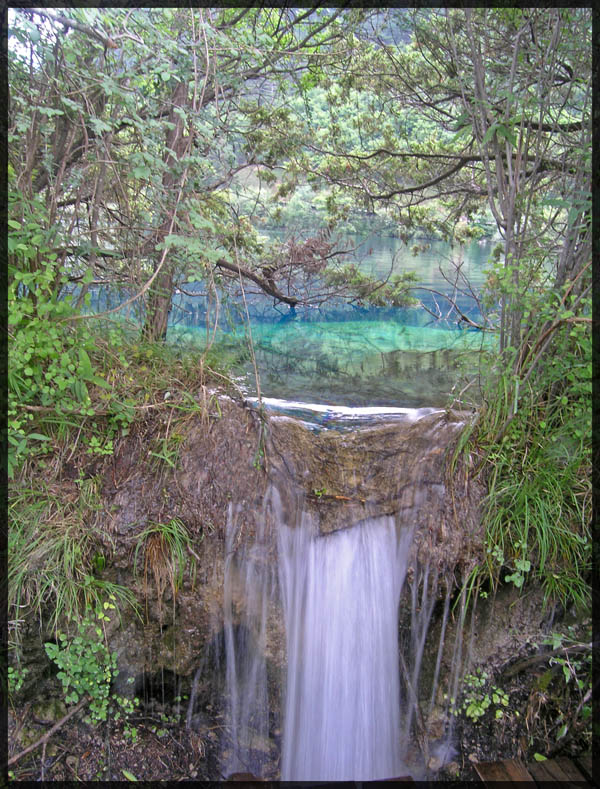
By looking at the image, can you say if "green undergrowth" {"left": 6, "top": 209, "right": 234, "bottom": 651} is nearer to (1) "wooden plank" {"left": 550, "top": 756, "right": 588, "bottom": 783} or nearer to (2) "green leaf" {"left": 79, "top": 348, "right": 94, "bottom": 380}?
(2) "green leaf" {"left": 79, "top": 348, "right": 94, "bottom": 380}

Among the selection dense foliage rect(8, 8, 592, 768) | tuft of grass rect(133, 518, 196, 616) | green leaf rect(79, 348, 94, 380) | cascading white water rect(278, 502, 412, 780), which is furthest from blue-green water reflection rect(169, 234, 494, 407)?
cascading white water rect(278, 502, 412, 780)

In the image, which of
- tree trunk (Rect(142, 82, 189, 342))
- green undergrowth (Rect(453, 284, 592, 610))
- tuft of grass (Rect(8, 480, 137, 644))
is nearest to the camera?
tuft of grass (Rect(8, 480, 137, 644))

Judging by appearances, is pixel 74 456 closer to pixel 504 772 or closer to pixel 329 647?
pixel 329 647

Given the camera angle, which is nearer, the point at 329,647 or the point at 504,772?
the point at 504,772

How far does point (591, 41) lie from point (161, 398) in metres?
3.04

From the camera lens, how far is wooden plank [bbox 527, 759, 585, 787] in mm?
2489

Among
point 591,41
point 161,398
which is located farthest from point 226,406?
point 591,41

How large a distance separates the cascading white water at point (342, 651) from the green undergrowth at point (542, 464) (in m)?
0.53

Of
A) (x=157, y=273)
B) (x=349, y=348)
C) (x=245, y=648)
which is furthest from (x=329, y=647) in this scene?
(x=349, y=348)

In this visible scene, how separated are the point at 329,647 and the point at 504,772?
1000mm

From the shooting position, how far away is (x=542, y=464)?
2996 millimetres

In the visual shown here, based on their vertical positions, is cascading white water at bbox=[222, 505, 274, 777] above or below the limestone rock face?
below

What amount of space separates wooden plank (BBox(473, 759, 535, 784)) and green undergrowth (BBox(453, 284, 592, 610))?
80 centimetres

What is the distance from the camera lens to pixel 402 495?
3.20 meters
